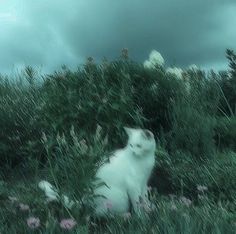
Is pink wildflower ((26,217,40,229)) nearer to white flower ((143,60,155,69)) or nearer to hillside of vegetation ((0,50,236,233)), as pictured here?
hillside of vegetation ((0,50,236,233))

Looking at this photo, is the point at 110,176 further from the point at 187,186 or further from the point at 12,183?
the point at 12,183

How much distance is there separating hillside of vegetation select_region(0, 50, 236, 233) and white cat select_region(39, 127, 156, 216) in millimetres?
175

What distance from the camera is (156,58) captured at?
10.6 m

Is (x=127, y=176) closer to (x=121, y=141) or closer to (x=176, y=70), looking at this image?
(x=121, y=141)

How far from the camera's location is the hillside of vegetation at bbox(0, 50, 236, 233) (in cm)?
500

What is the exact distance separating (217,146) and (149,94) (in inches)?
44.8

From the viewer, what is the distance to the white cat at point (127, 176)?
17.8ft

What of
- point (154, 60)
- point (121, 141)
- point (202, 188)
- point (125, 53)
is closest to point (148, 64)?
point (154, 60)

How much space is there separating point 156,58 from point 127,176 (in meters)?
5.29

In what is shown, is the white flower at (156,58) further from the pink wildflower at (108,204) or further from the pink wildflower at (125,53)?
the pink wildflower at (108,204)

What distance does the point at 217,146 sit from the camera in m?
8.15

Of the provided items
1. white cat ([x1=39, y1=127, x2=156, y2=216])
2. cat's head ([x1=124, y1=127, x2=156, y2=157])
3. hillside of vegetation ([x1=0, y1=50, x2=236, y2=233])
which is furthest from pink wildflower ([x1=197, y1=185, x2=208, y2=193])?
cat's head ([x1=124, y1=127, x2=156, y2=157])

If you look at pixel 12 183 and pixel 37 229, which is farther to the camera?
pixel 12 183

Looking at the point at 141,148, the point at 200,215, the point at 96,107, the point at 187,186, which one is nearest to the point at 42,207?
the point at 141,148
